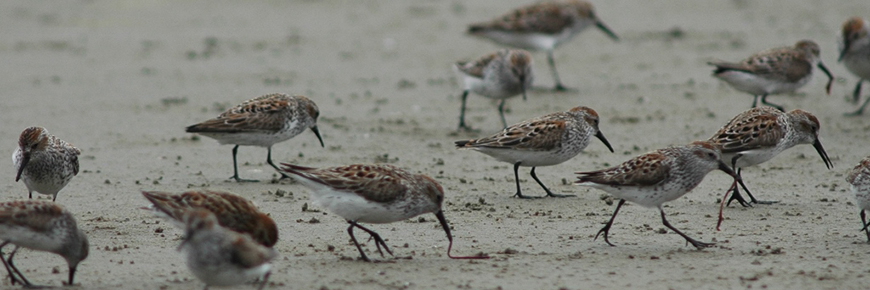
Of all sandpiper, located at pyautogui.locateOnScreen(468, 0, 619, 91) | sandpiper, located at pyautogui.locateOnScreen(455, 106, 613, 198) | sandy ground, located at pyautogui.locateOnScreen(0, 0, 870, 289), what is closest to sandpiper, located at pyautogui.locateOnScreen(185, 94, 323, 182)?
sandy ground, located at pyautogui.locateOnScreen(0, 0, 870, 289)

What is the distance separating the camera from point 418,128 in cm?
1295

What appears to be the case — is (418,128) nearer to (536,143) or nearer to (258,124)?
(258,124)

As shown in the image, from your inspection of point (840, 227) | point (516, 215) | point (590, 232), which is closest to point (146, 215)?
point (516, 215)

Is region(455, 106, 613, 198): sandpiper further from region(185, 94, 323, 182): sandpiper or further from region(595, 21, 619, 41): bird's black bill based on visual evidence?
region(595, 21, 619, 41): bird's black bill

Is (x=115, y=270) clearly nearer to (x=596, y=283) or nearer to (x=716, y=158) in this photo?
(x=596, y=283)

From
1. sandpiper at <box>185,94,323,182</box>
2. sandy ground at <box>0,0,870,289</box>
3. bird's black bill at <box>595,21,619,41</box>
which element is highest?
bird's black bill at <box>595,21,619,41</box>

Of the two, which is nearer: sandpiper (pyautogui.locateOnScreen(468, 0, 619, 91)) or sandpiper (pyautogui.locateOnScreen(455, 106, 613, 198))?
sandpiper (pyautogui.locateOnScreen(455, 106, 613, 198))

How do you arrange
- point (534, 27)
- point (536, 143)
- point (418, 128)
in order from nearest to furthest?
1. point (536, 143)
2. point (418, 128)
3. point (534, 27)

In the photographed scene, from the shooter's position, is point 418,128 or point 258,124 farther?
point 418,128

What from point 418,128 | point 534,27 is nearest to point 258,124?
point 418,128

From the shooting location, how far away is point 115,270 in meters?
7.15

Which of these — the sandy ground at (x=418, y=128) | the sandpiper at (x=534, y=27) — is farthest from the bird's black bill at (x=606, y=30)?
the sandpiper at (x=534, y=27)

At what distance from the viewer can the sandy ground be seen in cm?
733

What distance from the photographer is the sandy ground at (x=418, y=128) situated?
7328 mm
